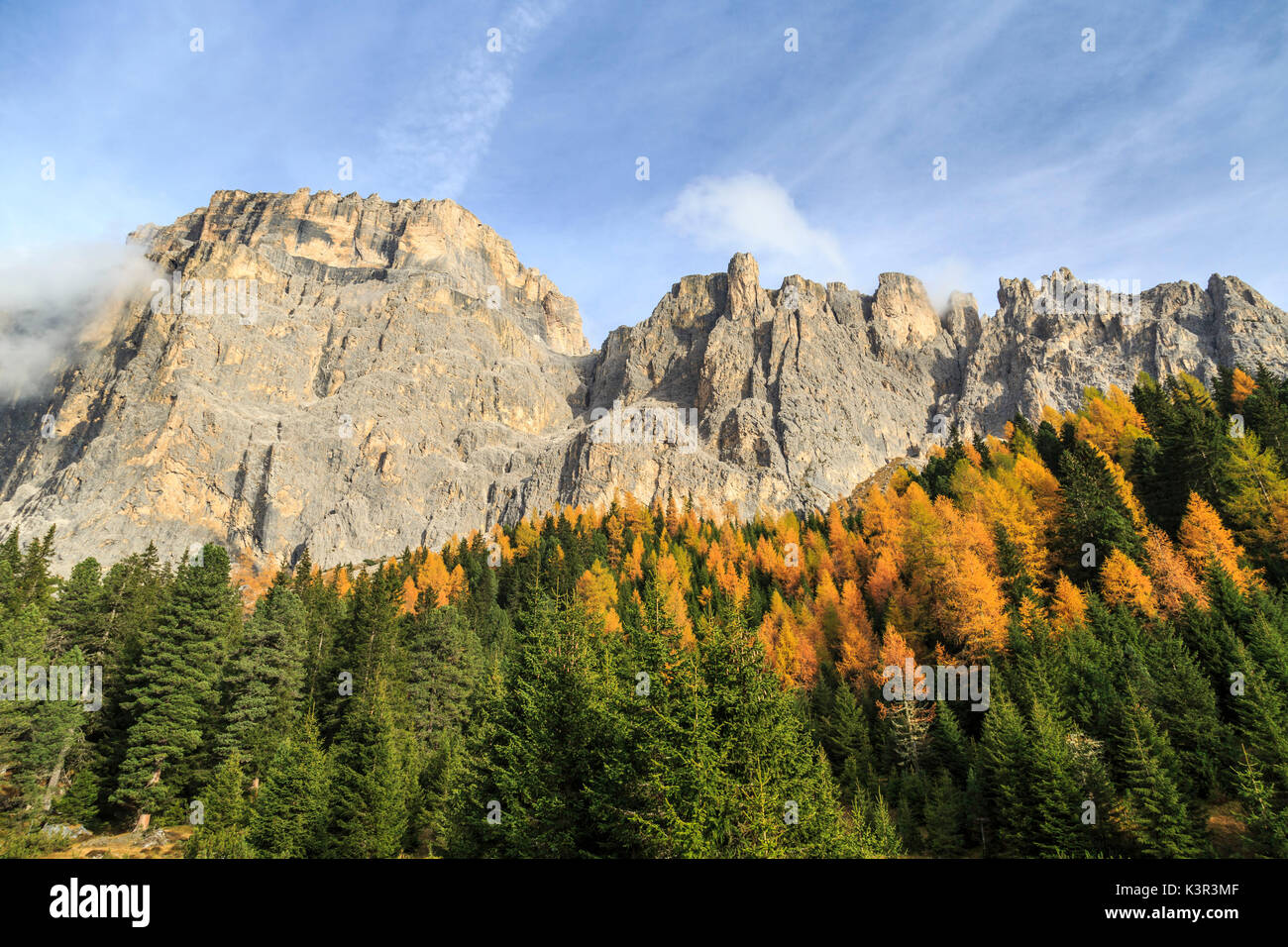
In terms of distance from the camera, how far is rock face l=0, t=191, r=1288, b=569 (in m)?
150

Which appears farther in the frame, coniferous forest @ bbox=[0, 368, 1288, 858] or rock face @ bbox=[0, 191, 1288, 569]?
rock face @ bbox=[0, 191, 1288, 569]

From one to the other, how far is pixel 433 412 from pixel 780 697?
6919 inches

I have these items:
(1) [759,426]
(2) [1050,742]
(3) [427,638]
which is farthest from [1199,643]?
(1) [759,426]

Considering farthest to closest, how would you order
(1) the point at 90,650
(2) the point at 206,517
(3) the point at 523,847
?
(2) the point at 206,517
(1) the point at 90,650
(3) the point at 523,847

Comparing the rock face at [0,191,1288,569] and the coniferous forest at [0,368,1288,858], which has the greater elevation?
the rock face at [0,191,1288,569]

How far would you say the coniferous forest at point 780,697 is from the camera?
59.0 ft

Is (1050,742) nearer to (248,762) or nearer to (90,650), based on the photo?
(248,762)

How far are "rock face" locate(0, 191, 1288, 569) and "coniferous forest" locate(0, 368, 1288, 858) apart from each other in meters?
93.9

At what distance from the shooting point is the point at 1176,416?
54.2m

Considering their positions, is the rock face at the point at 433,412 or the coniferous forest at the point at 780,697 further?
the rock face at the point at 433,412

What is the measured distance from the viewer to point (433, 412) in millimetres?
180875

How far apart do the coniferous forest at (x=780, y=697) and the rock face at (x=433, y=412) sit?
93.9 meters

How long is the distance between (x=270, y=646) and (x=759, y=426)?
13961cm

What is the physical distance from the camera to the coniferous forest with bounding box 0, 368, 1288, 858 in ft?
59.0
